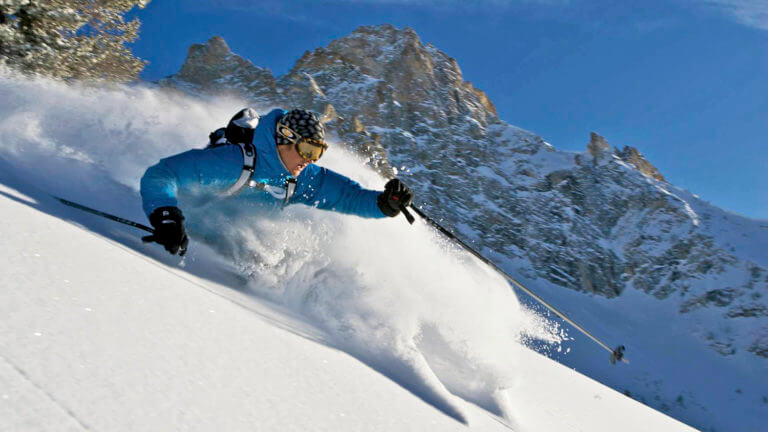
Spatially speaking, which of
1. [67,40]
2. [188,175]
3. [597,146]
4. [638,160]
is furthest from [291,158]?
[638,160]

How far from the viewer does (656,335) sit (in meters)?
44.9

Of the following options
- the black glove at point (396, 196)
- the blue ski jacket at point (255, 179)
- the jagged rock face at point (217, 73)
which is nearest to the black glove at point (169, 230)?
the blue ski jacket at point (255, 179)

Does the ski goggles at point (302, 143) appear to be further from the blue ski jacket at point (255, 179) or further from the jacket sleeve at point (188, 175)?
the jacket sleeve at point (188, 175)

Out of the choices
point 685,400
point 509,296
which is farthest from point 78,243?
point 685,400

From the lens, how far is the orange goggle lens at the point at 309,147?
3795 millimetres

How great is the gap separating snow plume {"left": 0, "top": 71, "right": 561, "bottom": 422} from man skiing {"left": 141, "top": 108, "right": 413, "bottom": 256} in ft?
0.89

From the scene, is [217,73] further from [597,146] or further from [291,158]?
[291,158]

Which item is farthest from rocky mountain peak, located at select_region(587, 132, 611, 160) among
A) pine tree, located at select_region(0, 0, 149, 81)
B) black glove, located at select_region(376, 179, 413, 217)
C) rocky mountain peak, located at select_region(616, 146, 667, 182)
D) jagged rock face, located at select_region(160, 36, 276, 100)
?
black glove, located at select_region(376, 179, 413, 217)

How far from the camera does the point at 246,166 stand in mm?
3777

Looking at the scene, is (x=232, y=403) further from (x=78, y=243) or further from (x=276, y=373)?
(x=78, y=243)

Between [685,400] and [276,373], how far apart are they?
1720 inches

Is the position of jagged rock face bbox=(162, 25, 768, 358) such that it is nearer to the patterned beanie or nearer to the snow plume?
the snow plume

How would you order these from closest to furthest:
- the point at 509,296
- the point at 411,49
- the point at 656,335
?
1. the point at 509,296
2. the point at 656,335
3. the point at 411,49

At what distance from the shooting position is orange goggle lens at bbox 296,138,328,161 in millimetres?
3795
